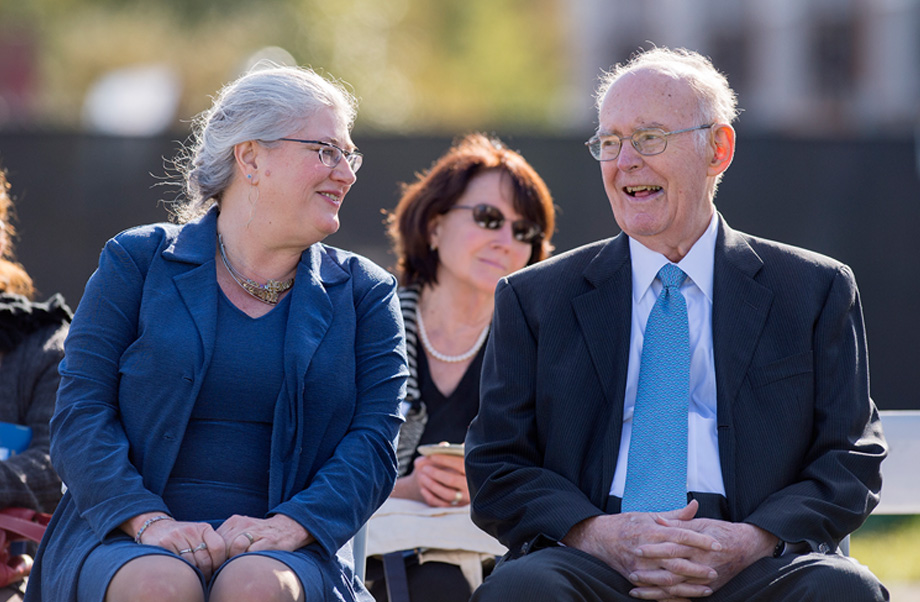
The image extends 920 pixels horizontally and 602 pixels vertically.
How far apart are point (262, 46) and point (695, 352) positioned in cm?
2605

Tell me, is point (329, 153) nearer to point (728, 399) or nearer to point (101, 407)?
point (101, 407)

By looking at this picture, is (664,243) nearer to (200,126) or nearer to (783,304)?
(783,304)

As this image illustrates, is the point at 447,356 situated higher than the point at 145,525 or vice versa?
the point at 447,356

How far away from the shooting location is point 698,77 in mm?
3318

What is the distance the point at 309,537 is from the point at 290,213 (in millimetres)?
917

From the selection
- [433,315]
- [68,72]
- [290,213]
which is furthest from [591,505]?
[68,72]

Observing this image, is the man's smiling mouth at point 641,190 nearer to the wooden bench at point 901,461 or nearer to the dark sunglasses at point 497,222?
the dark sunglasses at point 497,222

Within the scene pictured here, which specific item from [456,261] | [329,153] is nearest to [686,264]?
[329,153]

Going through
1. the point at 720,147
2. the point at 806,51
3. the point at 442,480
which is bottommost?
the point at 442,480

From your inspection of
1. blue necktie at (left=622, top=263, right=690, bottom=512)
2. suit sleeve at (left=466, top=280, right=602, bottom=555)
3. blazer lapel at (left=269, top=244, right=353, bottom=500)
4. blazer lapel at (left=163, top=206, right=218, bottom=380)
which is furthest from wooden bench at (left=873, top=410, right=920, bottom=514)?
blazer lapel at (left=163, top=206, right=218, bottom=380)

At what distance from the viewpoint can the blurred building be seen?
82.2 feet

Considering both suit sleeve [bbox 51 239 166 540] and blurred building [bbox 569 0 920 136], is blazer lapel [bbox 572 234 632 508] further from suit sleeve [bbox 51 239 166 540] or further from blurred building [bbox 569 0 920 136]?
blurred building [bbox 569 0 920 136]

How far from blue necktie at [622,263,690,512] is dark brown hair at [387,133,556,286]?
3.98ft

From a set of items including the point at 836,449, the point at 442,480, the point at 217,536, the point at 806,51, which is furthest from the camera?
the point at 806,51
